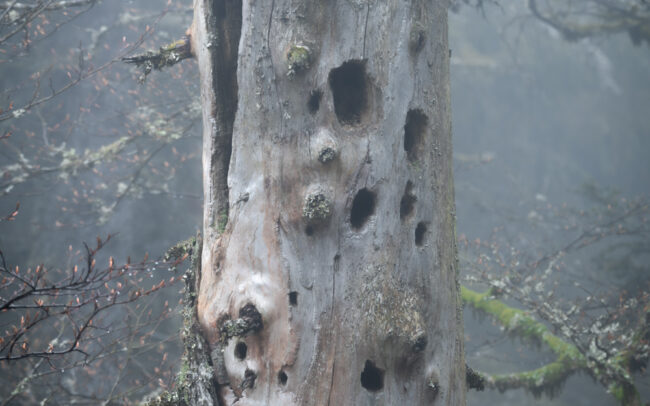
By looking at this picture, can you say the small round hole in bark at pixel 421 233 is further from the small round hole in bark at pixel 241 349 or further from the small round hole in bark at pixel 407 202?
the small round hole in bark at pixel 241 349

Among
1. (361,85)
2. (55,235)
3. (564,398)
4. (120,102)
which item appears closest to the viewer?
(361,85)

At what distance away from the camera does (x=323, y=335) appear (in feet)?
6.49

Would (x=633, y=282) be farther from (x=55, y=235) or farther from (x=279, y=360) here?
(x=55, y=235)

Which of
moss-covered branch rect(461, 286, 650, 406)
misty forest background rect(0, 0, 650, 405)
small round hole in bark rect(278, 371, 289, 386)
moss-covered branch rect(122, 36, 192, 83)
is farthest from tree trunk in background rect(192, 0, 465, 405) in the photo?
moss-covered branch rect(461, 286, 650, 406)

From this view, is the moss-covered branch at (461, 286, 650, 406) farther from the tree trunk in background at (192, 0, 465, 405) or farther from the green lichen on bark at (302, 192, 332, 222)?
the green lichen on bark at (302, 192, 332, 222)

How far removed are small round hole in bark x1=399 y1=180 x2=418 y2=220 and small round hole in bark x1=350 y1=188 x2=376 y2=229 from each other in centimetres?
15

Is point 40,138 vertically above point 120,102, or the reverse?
point 120,102

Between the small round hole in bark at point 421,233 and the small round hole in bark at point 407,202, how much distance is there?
83 mm

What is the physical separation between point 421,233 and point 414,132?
54 centimetres

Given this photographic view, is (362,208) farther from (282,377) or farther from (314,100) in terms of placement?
(282,377)

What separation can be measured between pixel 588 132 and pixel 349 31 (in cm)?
2286

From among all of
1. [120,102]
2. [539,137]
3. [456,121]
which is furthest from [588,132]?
[120,102]

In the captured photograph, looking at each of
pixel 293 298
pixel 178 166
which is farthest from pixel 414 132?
pixel 178 166

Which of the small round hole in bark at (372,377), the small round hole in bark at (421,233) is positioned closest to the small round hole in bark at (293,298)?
the small round hole in bark at (372,377)
